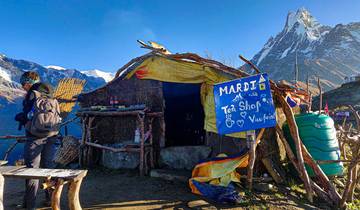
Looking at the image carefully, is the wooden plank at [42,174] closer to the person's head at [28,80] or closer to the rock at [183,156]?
the person's head at [28,80]

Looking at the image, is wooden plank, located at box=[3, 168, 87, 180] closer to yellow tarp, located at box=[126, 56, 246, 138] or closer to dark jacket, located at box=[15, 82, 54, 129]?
dark jacket, located at box=[15, 82, 54, 129]

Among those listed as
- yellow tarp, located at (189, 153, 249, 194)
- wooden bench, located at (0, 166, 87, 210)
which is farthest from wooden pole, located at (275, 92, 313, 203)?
wooden bench, located at (0, 166, 87, 210)

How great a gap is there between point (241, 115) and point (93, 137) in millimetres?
5558

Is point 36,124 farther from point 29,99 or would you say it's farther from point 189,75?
point 189,75

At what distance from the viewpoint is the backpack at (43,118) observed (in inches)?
156

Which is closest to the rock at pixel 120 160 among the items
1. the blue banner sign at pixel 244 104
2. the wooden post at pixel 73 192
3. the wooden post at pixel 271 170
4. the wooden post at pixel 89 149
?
the wooden post at pixel 89 149

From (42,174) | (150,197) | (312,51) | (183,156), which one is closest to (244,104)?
(150,197)

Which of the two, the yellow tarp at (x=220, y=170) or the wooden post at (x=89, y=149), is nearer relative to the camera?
the yellow tarp at (x=220, y=170)

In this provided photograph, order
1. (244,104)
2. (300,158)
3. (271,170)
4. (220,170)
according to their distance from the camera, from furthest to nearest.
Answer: (271,170), (220,170), (300,158), (244,104)

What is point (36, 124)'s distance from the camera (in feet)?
13.0

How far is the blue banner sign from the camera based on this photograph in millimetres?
4887

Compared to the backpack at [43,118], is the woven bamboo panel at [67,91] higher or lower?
higher

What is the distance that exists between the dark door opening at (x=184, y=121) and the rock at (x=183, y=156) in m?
2.38

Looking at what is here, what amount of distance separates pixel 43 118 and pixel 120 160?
410 cm
